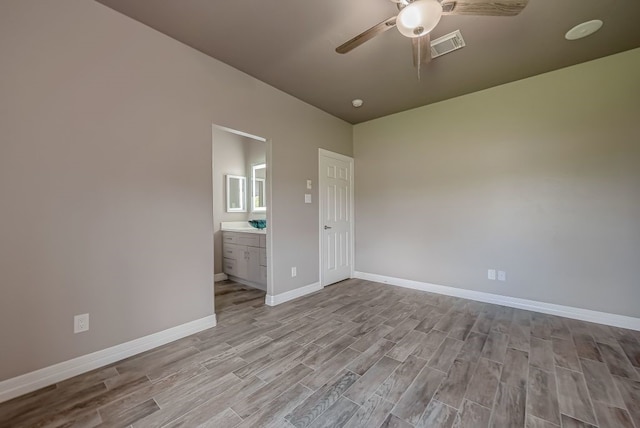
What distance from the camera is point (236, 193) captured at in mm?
4988

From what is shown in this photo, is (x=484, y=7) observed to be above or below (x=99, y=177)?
above

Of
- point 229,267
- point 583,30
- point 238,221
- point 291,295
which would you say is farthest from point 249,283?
point 583,30

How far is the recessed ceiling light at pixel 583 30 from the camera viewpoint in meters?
2.15

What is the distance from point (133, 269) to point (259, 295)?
183 cm

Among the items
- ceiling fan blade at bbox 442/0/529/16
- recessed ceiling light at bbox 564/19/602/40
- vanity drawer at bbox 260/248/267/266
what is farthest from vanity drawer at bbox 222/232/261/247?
recessed ceiling light at bbox 564/19/602/40

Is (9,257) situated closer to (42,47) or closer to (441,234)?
(42,47)

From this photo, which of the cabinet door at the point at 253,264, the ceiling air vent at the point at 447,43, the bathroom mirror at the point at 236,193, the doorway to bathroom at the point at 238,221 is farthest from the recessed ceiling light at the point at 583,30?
the bathroom mirror at the point at 236,193

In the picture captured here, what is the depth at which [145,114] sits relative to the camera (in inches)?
87.3

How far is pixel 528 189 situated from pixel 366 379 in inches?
115

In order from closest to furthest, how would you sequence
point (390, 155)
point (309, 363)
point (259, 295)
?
point (309, 363) → point (259, 295) → point (390, 155)

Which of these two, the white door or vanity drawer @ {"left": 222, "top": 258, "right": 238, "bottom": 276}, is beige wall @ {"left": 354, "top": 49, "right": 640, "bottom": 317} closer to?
the white door

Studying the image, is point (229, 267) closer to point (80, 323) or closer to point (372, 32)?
point (80, 323)

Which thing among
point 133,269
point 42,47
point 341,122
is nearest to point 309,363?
point 133,269

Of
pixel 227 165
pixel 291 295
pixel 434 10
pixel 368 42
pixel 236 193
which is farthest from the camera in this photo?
pixel 236 193
